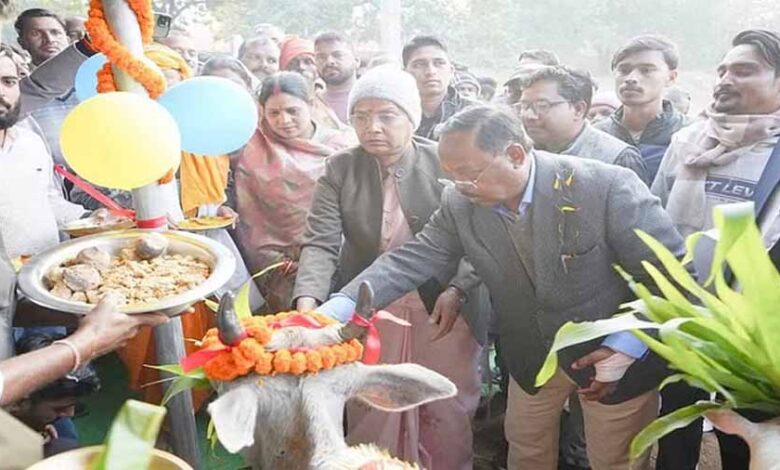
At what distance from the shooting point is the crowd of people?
188 cm

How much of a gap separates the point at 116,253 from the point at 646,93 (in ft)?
5.96

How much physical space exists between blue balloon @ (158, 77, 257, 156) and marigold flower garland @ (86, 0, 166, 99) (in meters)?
0.06

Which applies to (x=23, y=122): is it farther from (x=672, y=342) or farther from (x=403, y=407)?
(x=672, y=342)

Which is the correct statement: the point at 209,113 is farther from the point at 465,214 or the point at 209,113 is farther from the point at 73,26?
the point at 73,26

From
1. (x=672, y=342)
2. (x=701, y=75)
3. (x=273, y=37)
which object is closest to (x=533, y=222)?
(x=672, y=342)

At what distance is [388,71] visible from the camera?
2.17 m

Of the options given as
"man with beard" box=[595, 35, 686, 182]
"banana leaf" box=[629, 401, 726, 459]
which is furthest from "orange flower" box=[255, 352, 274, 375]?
"man with beard" box=[595, 35, 686, 182]

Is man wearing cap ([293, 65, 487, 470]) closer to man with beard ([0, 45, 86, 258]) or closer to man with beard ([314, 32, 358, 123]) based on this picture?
man with beard ([314, 32, 358, 123])

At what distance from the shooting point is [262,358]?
1.27 meters

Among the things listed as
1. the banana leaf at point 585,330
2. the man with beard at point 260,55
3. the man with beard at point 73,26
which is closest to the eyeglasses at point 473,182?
the banana leaf at point 585,330

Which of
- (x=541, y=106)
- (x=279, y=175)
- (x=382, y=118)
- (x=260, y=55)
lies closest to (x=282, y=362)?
(x=382, y=118)

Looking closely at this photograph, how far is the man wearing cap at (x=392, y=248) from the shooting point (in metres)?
2.17

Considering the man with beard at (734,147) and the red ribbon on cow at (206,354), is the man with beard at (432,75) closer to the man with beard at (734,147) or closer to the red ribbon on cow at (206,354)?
the man with beard at (734,147)

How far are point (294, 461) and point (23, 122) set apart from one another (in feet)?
7.67
